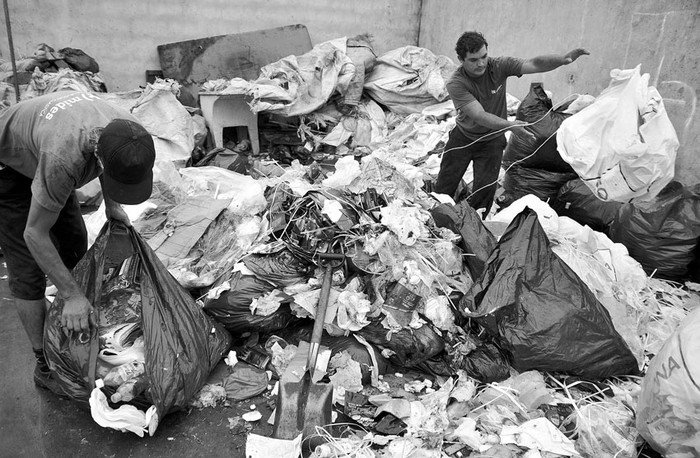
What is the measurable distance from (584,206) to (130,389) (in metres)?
3.20

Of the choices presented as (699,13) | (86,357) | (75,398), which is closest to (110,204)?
(86,357)

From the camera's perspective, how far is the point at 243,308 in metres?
2.28

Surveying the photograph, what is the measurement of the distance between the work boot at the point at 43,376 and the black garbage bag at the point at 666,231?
350cm

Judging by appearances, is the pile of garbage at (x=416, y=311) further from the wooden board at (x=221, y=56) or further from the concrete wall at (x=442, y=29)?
the wooden board at (x=221, y=56)

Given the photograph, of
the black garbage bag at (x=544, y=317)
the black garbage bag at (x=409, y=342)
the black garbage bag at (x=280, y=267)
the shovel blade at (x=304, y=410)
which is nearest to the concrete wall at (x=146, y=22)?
the black garbage bag at (x=280, y=267)

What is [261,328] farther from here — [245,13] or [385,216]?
[245,13]

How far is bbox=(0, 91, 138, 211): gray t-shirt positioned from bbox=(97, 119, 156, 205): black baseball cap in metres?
0.12

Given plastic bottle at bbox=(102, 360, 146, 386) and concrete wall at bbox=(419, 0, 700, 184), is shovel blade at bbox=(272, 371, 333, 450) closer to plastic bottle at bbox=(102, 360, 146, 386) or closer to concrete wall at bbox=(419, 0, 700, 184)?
plastic bottle at bbox=(102, 360, 146, 386)

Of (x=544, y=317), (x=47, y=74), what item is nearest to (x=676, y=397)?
(x=544, y=317)

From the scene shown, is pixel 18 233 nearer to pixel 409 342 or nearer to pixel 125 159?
pixel 125 159

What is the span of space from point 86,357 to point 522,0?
5.30m

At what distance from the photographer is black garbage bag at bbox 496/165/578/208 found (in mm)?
3488

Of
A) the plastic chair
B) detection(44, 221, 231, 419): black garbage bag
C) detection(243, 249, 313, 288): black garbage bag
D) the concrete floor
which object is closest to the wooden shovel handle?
detection(243, 249, 313, 288): black garbage bag

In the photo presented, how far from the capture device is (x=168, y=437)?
1937 mm
